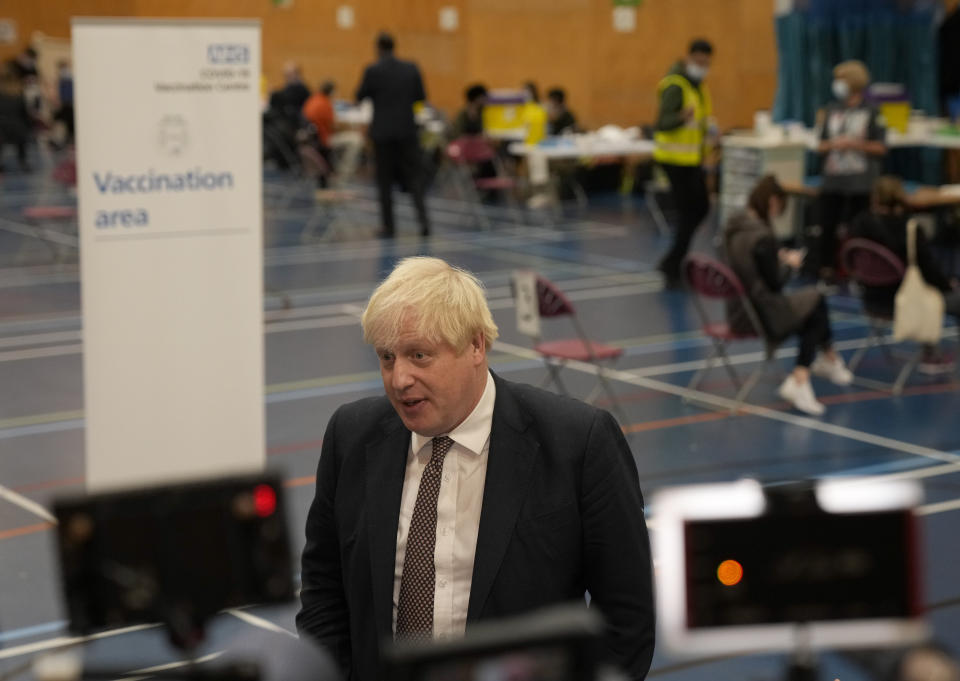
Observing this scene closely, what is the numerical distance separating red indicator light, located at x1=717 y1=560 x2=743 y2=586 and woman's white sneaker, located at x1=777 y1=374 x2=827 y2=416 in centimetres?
722

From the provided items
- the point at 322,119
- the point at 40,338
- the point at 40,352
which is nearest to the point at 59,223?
the point at 322,119

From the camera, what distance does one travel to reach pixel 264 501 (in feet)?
5.01

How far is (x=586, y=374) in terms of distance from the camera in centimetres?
962

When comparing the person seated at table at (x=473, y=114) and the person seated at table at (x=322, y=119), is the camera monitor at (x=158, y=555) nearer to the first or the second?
the person seated at table at (x=473, y=114)

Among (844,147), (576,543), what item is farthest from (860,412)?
(576,543)

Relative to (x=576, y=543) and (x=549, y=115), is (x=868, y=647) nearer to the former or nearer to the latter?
(x=576, y=543)

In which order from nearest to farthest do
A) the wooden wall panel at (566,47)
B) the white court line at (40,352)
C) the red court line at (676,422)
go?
the red court line at (676,422), the white court line at (40,352), the wooden wall panel at (566,47)

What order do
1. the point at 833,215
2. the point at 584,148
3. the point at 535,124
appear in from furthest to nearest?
the point at 535,124, the point at 584,148, the point at 833,215

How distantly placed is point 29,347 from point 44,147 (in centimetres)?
1965

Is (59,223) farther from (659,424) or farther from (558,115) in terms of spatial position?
(659,424)

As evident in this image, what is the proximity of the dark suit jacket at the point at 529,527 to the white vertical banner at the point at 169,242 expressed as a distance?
3.12 m

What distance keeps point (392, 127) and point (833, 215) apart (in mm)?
5321

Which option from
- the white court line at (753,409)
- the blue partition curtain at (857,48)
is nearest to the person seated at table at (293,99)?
the blue partition curtain at (857,48)

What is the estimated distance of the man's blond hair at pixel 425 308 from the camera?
8.57 feet
